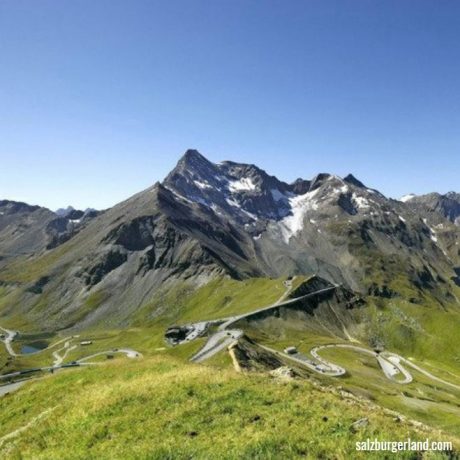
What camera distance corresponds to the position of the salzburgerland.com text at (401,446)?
18.8 meters

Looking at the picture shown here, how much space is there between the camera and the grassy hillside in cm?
1980

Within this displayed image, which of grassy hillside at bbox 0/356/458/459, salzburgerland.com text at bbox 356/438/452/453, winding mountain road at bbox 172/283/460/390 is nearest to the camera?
salzburgerland.com text at bbox 356/438/452/453

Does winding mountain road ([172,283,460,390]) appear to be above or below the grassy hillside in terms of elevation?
below

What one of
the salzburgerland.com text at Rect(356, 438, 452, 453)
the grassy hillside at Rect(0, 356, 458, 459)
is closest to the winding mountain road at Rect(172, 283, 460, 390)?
the grassy hillside at Rect(0, 356, 458, 459)

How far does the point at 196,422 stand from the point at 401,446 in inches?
374

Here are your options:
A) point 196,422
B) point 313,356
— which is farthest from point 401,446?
point 313,356

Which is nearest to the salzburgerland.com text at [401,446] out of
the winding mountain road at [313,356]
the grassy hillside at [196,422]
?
the grassy hillside at [196,422]

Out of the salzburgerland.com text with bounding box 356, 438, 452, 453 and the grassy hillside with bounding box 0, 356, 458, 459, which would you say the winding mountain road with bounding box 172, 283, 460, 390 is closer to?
the grassy hillside with bounding box 0, 356, 458, 459

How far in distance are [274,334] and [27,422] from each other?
150m

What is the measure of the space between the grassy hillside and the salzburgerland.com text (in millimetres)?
524

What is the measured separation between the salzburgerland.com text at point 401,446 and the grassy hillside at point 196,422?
0.52 m

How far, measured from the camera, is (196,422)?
2338cm

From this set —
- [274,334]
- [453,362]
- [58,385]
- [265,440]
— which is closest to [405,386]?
[274,334]

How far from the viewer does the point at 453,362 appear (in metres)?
193
